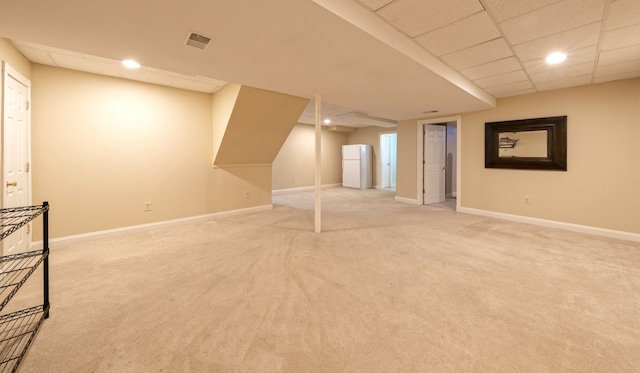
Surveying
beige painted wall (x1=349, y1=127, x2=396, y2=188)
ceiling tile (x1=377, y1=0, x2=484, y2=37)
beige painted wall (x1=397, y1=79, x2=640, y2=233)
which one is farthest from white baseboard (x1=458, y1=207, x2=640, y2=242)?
beige painted wall (x1=349, y1=127, x2=396, y2=188)

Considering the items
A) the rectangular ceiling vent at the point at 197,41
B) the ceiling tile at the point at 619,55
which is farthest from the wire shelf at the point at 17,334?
the ceiling tile at the point at 619,55

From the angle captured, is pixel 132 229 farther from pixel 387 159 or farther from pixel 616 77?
pixel 387 159

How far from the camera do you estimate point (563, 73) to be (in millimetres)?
3654

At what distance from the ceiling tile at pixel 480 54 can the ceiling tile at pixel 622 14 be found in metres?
0.74

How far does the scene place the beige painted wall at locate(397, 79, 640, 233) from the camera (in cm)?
385

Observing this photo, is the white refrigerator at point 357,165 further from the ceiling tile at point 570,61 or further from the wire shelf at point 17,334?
the wire shelf at point 17,334

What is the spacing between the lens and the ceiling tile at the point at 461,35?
2318 mm

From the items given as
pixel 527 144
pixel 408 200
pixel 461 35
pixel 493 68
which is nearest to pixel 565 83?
pixel 527 144

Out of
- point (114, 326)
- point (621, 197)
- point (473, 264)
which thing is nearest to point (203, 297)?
point (114, 326)

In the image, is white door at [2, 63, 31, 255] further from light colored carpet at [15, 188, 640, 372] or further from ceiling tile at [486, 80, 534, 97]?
ceiling tile at [486, 80, 534, 97]

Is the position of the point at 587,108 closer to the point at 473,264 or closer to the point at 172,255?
the point at 473,264

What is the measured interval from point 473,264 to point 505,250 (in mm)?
824

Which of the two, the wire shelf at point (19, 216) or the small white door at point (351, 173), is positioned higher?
the small white door at point (351, 173)

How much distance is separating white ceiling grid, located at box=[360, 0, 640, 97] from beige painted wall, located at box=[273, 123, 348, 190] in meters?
5.85
